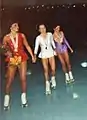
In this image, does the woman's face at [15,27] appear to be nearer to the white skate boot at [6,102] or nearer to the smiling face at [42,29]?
the smiling face at [42,29]

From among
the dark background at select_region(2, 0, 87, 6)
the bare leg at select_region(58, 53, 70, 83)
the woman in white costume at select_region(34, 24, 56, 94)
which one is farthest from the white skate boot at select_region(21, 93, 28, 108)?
the dark background at select_region(2, 0, 87, 6)

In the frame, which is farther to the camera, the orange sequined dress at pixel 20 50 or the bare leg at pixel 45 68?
the bare leg at pixel 45 68

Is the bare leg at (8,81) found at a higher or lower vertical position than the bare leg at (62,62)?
lower

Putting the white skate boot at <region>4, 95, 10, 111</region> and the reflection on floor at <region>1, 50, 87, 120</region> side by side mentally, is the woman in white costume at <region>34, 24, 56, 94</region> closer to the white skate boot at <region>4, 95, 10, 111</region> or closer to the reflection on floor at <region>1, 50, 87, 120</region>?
the reflection on floor at <region>1, 50, 87, 120</region>

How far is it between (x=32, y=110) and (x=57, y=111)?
0.34 feet

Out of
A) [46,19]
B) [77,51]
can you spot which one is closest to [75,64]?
[77,51]

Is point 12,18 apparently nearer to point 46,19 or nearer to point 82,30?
point 46,19

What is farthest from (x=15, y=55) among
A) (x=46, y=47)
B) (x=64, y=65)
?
(x=64, y=65)

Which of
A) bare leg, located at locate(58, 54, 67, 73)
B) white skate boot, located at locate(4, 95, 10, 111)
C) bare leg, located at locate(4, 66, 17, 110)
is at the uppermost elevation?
bare leg, located at locate(58, 54, 67, 73)

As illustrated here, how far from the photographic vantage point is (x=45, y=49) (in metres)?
2.37

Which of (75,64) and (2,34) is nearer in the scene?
(2,34)

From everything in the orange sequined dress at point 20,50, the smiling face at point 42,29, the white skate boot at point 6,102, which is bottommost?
the white skate boot at point 6,102

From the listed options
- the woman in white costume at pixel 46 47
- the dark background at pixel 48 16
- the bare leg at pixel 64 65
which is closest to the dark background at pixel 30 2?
the dark background at pixel 48 16

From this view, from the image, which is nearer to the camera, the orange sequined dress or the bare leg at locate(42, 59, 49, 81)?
the orange sequined dress
